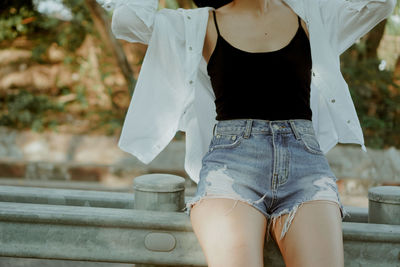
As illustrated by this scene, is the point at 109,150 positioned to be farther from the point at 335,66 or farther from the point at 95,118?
the point at 335,66

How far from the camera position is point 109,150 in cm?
721

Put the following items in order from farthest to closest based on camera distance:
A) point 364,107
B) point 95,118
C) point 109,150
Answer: point 95,118
point 364,107
point 109,150

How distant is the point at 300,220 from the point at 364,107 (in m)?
6.44

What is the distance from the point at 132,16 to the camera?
7.13 feet

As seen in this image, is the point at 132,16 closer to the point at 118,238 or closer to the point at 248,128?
the point at 248,128

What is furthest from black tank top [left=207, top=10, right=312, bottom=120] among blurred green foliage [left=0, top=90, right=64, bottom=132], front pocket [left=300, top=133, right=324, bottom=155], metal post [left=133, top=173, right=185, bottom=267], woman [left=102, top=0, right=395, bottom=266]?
blurred green foliage [left=0, top=90, right=64, bottom=132]

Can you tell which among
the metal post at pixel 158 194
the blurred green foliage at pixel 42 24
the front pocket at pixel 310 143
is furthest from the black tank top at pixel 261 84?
the blurred green foliage at pixel 42 24

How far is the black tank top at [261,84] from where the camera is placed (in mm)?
2150

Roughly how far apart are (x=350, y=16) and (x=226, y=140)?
981mm

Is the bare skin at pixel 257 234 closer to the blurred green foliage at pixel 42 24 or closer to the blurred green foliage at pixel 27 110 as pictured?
the blurred green foliage at pixel 27 110

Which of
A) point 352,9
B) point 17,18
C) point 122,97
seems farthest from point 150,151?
point 17,18

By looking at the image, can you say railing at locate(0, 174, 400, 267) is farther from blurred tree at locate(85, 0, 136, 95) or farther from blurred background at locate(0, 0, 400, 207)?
blurred tree at locate(85, 0, 136, 95)

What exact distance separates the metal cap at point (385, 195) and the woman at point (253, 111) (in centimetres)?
22

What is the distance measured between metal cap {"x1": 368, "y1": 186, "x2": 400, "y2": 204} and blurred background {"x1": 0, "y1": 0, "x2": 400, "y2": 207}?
3807mm
